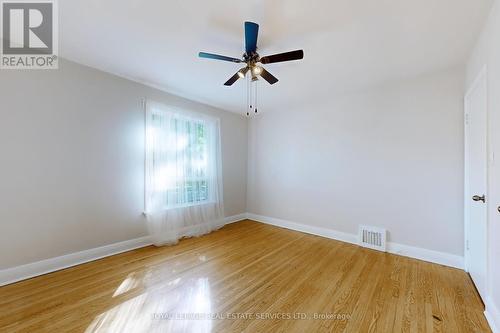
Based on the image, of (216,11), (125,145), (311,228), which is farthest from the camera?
(311,228)

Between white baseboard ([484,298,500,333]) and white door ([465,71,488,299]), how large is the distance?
19 cm

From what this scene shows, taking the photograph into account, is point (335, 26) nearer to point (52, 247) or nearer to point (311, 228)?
point (311, 228)

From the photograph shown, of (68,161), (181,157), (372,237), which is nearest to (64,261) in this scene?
(68,161)

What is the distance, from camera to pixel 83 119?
8.84ft

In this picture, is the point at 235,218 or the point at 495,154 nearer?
the point at 495,154

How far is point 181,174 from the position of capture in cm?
364

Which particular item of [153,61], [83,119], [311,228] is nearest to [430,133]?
[311,228]

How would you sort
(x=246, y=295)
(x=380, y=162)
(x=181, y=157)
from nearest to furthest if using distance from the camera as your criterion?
(x=246, y=295) → (x=380, y=162) → (x=181, y=157)

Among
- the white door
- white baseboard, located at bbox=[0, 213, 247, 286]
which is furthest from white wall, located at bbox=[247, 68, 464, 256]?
white baseboard, located at bbox=[0, 213, 247, 286]

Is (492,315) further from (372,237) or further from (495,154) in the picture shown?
(372,237)

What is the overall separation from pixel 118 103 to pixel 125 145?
1.96 feet

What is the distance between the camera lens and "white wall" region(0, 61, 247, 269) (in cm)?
224

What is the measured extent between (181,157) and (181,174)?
0.29 m

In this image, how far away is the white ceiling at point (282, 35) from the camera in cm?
175
